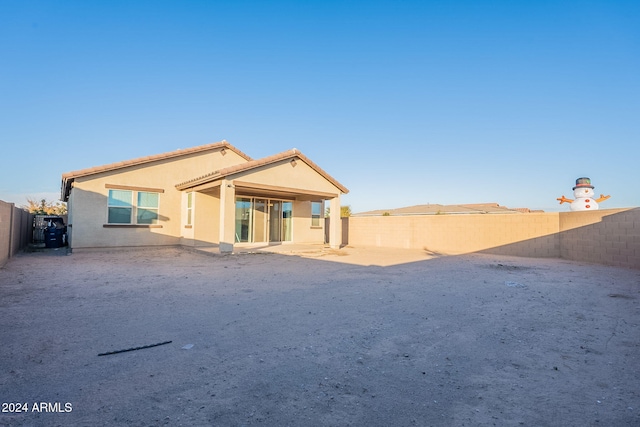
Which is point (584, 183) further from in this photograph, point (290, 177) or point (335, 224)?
point (290, 177)

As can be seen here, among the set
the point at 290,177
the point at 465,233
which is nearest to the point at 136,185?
the point at 290,177

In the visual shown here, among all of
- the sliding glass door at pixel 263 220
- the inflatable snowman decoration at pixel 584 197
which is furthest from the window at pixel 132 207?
the inflatable snowman decoration at pixel 584 197

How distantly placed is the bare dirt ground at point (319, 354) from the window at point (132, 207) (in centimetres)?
694

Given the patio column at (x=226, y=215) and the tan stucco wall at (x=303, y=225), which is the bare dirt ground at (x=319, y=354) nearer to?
the patio column at (x=226, y=215)

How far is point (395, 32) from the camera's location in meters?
14.0

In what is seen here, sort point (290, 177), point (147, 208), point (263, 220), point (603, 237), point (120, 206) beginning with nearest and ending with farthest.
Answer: point (603, 237), point (120, 206), point (147, 208), point (290, 177), point (263, 220)

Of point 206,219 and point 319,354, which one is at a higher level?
point 206,219

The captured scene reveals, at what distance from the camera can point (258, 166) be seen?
13.9 meters

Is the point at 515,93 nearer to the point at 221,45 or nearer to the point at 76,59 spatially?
the point at 221,45

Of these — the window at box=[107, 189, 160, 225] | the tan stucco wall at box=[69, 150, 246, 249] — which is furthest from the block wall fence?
the window at box=[107, 189, 160, 225]

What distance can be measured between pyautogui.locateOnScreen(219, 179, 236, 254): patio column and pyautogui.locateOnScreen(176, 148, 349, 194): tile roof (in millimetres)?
434

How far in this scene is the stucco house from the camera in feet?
44.0

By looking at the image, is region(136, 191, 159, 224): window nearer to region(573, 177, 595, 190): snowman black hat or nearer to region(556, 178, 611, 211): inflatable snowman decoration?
region(556, 178, 611, 211): inflatable snowman decoration

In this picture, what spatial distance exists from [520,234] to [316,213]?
426 inches
